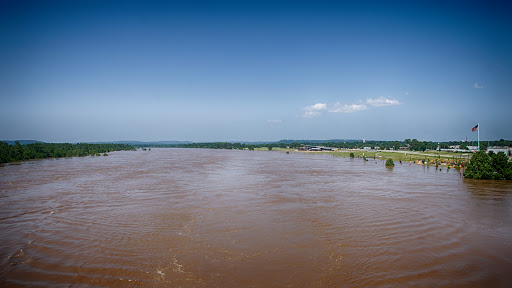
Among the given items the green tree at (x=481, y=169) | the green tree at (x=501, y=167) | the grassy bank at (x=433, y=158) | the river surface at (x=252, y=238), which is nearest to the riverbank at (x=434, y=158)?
the grassy bank at (x=433, y=158)

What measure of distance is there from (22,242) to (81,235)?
153cm

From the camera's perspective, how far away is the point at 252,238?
850 centimetres

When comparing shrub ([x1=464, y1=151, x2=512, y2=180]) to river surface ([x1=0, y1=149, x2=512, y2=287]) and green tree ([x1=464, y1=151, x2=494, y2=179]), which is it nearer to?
green tree ([x1=464, y1=151, x2=494, y2=179])

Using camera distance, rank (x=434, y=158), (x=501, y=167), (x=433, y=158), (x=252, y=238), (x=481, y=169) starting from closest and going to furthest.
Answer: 1. (x=252, y=238)
2. (x=501, y=167)
3. (x=481, y=169)
4. (x=434, y=158)
5. (x=433, y=158)

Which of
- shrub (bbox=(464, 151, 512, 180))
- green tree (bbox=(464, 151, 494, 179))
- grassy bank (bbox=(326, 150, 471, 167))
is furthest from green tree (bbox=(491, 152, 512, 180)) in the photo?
grassy bank (bbox=(326, 150, 471, 167))

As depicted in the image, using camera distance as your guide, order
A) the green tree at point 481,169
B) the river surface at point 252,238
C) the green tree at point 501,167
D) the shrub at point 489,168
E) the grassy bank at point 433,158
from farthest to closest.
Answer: the grassy bank at point 433,158
the green tree at point 481,169
the shrub at point 489,168
the green tree at point 501,167
the river surface at point 252,238

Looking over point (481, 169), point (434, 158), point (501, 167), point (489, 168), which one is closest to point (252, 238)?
point (481, 169)

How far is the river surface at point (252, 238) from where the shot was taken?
6.25 m

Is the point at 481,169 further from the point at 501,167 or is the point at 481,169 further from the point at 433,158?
the point at 433,158

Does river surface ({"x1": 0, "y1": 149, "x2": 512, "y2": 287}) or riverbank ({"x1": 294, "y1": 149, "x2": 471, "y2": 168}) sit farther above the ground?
riverbank ({"x1": 294, "y1": 149, "x2": 471, "y2": 168})

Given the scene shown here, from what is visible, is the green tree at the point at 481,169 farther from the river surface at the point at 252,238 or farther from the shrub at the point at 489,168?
the river surface at the point at 252,238

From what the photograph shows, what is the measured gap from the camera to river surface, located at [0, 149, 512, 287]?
6254 mm

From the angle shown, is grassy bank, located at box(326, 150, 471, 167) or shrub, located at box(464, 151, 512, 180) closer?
shrub, located at box(464, 151, 512, 180)

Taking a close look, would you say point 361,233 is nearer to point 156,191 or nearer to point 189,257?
point 189,257
